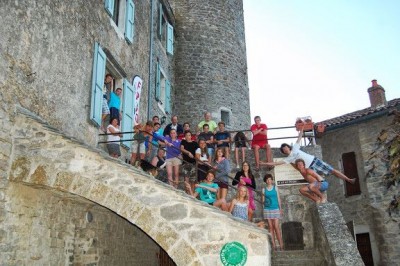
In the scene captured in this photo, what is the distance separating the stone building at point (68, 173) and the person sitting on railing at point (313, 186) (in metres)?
2.82

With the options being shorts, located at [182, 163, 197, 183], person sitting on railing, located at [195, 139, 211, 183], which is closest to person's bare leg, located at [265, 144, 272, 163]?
person sitting on railing, located at [195, 139, 211, 183]

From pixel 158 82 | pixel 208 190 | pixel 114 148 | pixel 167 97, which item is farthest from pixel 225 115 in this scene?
pixel 208 190

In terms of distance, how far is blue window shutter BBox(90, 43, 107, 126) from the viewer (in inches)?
297

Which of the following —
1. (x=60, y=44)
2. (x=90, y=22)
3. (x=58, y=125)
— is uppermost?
(x=90, y=22)

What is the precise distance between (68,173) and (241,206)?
299 cm

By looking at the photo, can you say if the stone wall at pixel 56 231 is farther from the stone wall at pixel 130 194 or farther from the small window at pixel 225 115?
the small window at pixel 225 115

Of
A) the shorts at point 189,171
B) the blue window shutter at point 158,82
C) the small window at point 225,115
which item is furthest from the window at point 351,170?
the shorts at point 189,171

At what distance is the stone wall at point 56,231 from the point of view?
5348mm

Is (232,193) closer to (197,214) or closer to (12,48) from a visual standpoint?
(197,214)

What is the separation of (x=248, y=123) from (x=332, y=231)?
9932 millimetres

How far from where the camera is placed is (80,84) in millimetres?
7316

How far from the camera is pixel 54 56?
256 inches

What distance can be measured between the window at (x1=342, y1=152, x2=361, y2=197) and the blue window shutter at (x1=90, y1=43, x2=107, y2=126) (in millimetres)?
10377

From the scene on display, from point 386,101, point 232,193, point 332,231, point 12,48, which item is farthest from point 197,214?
point 386,101
